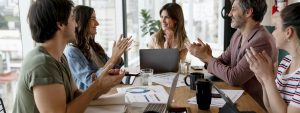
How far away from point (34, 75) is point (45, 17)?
0.26 meters

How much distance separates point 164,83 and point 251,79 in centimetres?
54

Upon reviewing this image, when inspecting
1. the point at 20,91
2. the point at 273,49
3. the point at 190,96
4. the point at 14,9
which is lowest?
the point at 190,96

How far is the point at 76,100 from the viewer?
118 cm

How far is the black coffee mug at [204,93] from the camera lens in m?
1.34

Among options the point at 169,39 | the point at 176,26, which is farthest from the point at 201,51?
the point at 176,26

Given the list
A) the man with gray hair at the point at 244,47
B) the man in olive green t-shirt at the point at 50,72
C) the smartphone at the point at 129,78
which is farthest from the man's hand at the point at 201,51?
the man in olive green t-shirt at the point at 50,72

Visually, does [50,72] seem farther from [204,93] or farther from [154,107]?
[204,93]

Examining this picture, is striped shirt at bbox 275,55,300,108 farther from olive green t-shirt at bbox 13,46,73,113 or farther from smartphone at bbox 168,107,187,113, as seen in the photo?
olive green t-shirt at bbox 13,46,73,113

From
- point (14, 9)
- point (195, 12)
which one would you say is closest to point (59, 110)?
point (14, 9)

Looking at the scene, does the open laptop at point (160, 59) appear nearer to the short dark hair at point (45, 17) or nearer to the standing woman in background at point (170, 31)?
the standing woman in background at point (170, 31)

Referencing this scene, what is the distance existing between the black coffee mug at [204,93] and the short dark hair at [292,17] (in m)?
0.48

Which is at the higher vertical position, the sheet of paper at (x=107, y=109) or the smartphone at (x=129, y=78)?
the smartphone at (x=129, y=78)

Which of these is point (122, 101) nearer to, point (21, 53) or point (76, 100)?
point (76, 100)

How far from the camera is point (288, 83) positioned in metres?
1.45
